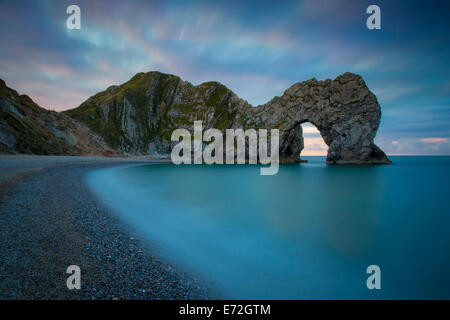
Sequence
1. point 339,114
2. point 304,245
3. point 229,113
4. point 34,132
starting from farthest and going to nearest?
point 229,113 < point 339,114 < point 34,132 < point 304,245

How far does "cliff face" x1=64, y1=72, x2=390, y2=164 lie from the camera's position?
59594mm

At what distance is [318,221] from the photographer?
1146cm

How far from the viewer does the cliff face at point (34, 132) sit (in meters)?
38.7

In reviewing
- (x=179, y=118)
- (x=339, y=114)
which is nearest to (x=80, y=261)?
(x=339, y=114)

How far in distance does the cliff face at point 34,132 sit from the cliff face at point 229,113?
32013 millimetres

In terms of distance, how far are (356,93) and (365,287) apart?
67994 mm

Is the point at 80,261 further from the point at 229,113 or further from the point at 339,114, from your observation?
the point at 229,113

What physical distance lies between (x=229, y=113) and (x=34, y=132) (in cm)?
7501

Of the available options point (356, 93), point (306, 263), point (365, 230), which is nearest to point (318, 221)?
point (365, 230)


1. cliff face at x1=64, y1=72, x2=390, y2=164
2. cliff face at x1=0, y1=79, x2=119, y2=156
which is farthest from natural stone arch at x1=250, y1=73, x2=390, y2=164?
cliff face at x1=0, y1=79, x2=119, y2=156

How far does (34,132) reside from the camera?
44094 mm

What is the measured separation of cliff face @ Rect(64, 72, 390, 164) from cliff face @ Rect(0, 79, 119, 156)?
3201cm

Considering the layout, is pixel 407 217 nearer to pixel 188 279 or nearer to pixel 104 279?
pixel 188 279

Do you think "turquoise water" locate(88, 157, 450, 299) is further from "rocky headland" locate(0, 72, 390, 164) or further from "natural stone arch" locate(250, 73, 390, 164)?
"natural stone arch" locate(250, 73, 390, 164)
